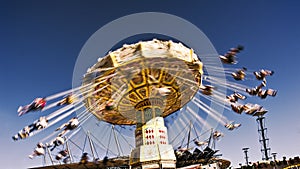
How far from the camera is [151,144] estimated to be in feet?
55.5

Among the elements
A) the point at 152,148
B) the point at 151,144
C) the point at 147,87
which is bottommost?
the point at 152,148

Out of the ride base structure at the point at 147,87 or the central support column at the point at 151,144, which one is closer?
the ride base structure at the point at 147,87

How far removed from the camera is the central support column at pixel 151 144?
53.4ft

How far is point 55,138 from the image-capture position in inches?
557

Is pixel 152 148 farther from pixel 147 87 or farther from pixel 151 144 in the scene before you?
pixel 147 87

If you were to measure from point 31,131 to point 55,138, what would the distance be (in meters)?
2.05

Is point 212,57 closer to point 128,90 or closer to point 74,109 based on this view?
point 128,90

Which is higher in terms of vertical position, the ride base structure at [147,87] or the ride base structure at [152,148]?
the ride base structure at [147,87]

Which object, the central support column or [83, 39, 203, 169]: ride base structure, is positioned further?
the central support column

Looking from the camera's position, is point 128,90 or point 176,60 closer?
point 176,60

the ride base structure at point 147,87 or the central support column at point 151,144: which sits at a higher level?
the ride base structure at point 147,87

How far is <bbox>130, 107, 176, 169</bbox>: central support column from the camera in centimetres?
1627

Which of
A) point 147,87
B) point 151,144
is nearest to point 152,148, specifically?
point 151,144

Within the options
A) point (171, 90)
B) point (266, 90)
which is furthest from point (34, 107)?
point (266, 90)
